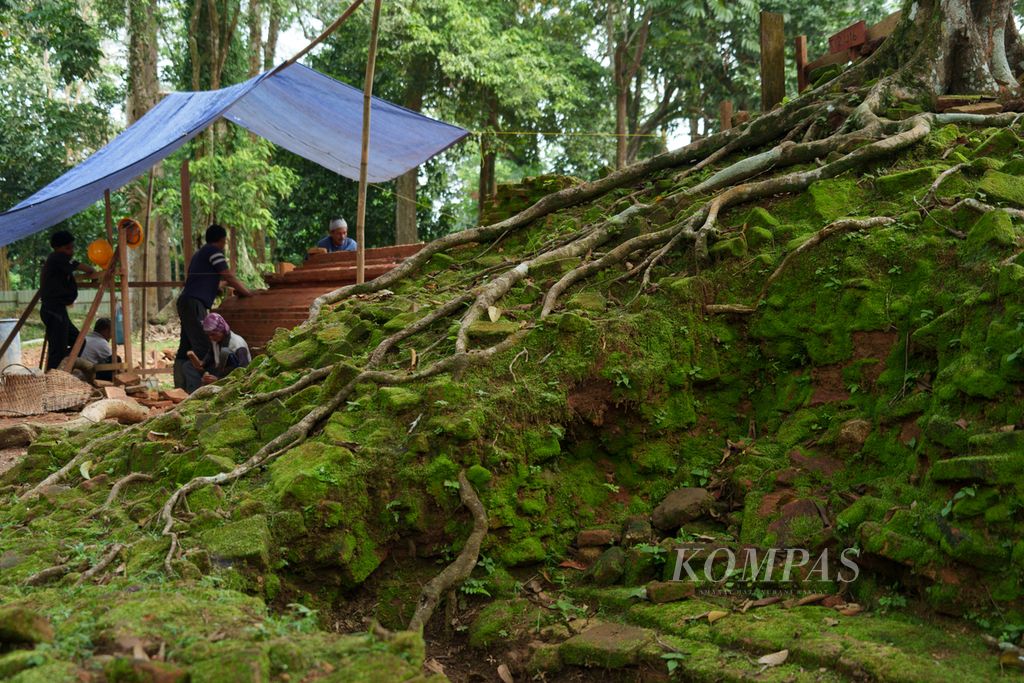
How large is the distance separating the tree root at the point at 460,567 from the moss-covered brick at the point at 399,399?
52 cm

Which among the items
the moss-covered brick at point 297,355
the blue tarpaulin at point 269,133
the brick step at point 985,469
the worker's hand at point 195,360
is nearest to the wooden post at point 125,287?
the blue tarpaulin at point 269,133

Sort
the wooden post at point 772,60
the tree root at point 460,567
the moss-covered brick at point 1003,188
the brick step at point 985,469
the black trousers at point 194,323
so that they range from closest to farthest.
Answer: the brick step at point 985,469, the tree root at point 460,567, the moss-covered brick at point 1003,188, the wooden post at point 772,60, the black trousers at point 194,323

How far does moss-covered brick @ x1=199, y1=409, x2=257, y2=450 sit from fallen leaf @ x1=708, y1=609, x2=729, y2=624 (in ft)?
8.72

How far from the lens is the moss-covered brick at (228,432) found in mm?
4984

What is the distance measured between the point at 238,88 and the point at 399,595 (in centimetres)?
671

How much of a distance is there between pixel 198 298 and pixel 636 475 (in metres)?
5.45

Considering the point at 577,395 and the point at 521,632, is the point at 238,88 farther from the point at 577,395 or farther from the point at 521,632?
the point at 521,632

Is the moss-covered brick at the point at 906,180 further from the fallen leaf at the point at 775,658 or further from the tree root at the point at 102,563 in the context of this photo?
the tree root at the point at 102,563

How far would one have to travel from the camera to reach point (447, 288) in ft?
20.3

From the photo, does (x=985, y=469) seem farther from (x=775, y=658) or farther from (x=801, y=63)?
(x=801, y=63)

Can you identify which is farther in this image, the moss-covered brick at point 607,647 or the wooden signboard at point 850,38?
the wooden signboard at point 850,38

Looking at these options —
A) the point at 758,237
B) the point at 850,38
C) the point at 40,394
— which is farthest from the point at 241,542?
the point at 850,38

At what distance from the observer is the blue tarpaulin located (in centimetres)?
852

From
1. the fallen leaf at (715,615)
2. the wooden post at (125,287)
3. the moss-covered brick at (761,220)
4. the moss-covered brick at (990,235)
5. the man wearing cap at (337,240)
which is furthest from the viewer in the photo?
the man wearing cap at (337,240)
